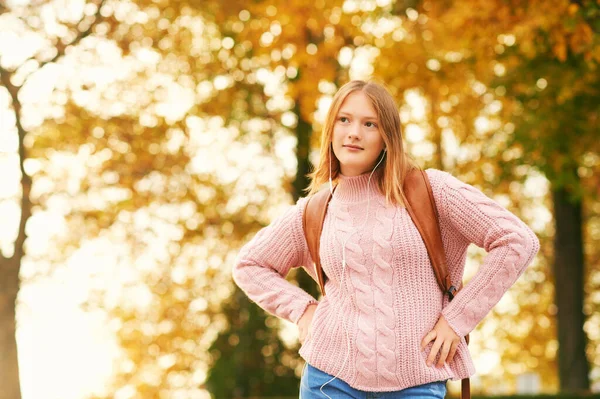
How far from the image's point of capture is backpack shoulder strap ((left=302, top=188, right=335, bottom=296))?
3.45 metres

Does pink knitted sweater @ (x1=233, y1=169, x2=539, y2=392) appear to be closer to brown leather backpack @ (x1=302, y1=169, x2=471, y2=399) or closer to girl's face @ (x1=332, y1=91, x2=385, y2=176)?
brown leather backpack @ (x1=302, y1=169, x2=471, y2=399)

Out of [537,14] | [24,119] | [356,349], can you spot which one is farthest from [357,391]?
[24,119]

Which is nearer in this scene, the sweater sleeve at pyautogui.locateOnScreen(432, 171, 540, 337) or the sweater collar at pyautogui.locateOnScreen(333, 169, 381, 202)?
the sweater sleeve at pyautogui.locateOnScreen(432, 171, 540, 337)

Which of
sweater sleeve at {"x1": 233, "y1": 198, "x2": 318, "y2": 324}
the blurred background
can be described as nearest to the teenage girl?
sweater sleeve at {"x1": 233, "y1": 198, "x2": 318, "y2": 324}

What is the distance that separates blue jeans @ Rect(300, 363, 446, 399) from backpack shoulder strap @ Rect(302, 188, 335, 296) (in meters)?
0.36

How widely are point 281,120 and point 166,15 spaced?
14.8 ft

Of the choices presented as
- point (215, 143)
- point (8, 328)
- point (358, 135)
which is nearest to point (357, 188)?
point (358, 135)

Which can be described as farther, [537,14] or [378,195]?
[537,14]

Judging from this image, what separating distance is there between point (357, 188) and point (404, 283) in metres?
0.43

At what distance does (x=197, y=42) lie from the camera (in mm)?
14383

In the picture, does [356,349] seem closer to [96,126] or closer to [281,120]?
[96,126]

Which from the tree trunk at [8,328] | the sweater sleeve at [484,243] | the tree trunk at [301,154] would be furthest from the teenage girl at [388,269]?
the tree trunk at [301,154]

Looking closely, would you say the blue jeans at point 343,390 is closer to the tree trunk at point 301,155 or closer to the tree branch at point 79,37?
the tree branch at point 79,37

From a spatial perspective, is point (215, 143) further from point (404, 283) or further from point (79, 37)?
point (404, 283)
